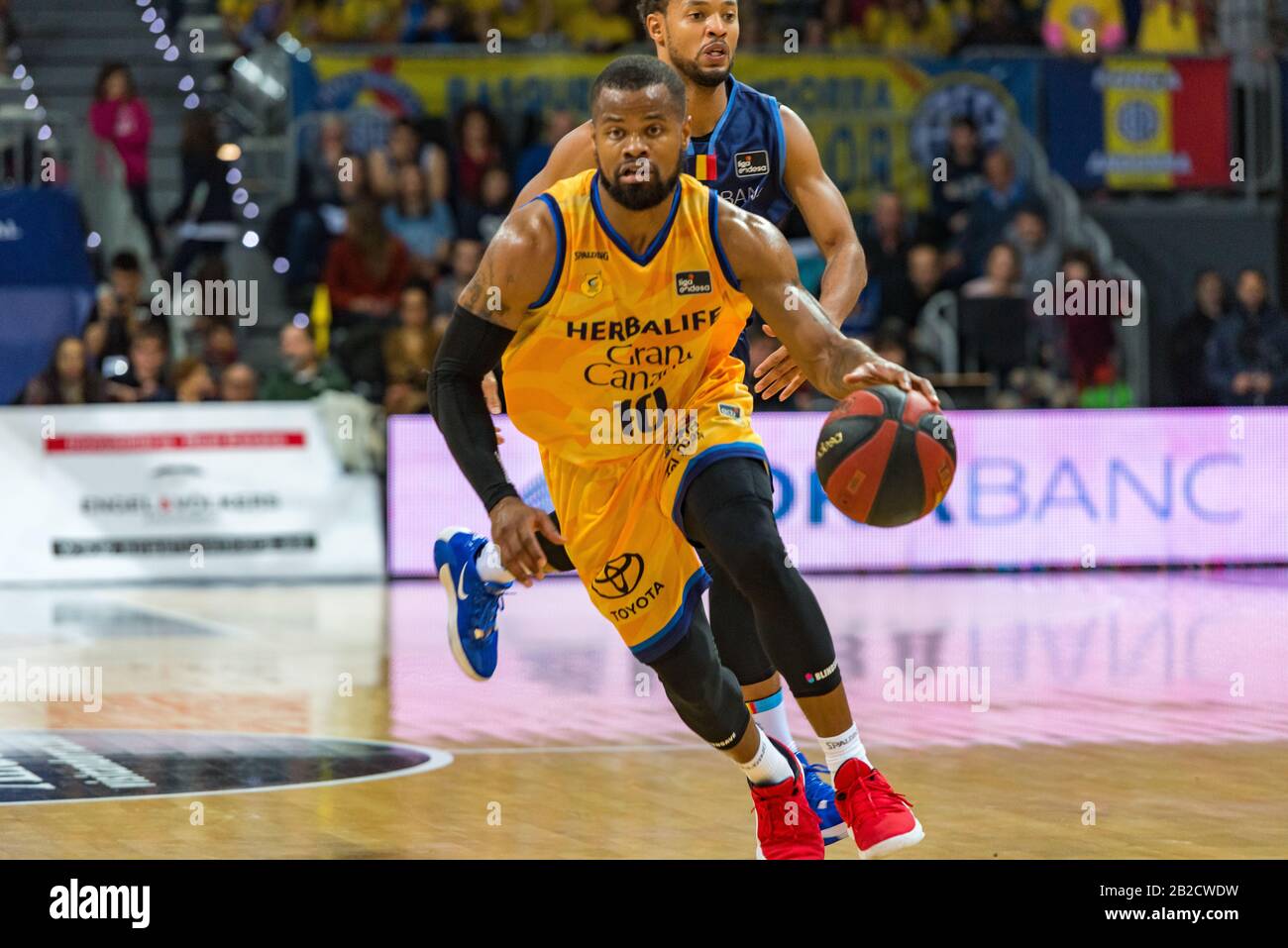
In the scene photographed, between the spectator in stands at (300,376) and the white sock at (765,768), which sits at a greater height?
the spectator in stands at (300,376)

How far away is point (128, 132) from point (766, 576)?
13048mm

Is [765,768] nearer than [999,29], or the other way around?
[765,768]

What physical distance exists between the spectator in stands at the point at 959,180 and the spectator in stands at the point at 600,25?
3.05m

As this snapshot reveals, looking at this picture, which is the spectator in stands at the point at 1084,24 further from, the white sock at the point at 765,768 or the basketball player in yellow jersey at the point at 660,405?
the white sock at the point at 765,768

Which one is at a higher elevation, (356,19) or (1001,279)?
(356,19)

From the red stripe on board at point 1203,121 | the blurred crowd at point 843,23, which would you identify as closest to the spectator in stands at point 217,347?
the blurred crowd at point 843,23

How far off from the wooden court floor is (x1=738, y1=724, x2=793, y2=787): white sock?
29 centimetres

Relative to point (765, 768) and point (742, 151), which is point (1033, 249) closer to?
point (742, 151)

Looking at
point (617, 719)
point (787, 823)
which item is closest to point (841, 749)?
point (787, 823)

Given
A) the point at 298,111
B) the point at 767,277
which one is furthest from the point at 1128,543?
the point at 767,277

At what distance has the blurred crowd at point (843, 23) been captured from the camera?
58.9 ft

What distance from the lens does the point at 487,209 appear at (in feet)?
53.7

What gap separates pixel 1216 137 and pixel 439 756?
12.6 metres

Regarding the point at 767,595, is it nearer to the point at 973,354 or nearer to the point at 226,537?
the point at 226,537
